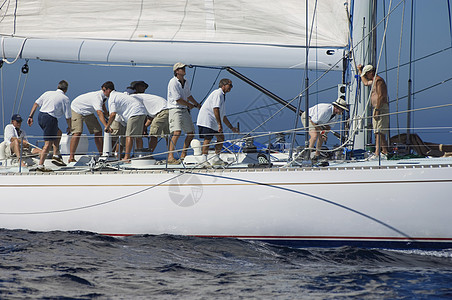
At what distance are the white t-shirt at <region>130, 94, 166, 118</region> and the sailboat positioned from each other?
0.55 m

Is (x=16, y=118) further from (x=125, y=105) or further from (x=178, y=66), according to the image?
(x=178, y=66)

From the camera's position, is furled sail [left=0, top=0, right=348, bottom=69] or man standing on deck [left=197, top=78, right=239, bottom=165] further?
furled sail [left=0, top=0, right=348, bottom=69]

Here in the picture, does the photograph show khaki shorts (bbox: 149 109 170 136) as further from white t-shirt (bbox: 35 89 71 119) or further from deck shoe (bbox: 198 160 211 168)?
deck shoe (bbox: 198 160 211 168)

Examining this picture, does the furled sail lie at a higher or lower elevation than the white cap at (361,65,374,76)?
higher

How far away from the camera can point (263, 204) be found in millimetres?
6836

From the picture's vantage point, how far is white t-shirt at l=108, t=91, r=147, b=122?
8.15 meters

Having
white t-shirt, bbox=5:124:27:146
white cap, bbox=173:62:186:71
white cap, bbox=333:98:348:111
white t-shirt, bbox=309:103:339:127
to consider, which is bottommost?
white t-shirt, bbox=5:124:27:146

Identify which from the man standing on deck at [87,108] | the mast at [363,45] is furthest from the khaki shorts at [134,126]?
the mast at [363,45]

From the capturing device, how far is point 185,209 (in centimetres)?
704

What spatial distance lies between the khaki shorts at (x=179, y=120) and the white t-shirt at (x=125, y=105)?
1.39 feet

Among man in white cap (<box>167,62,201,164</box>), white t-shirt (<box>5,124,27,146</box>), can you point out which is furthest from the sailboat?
white t-shirt (<box>5,124,27,146</box>)

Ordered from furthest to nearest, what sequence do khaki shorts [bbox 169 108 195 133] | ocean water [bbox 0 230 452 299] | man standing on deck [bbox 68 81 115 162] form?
man standing on deck [bbox 68 81 115 162], khaki shorts [bbox 169 108 195 133], ocean water [bbox 0 230 452 299]

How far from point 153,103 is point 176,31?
1.06 meters

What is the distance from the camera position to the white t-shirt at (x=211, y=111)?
7.91m
